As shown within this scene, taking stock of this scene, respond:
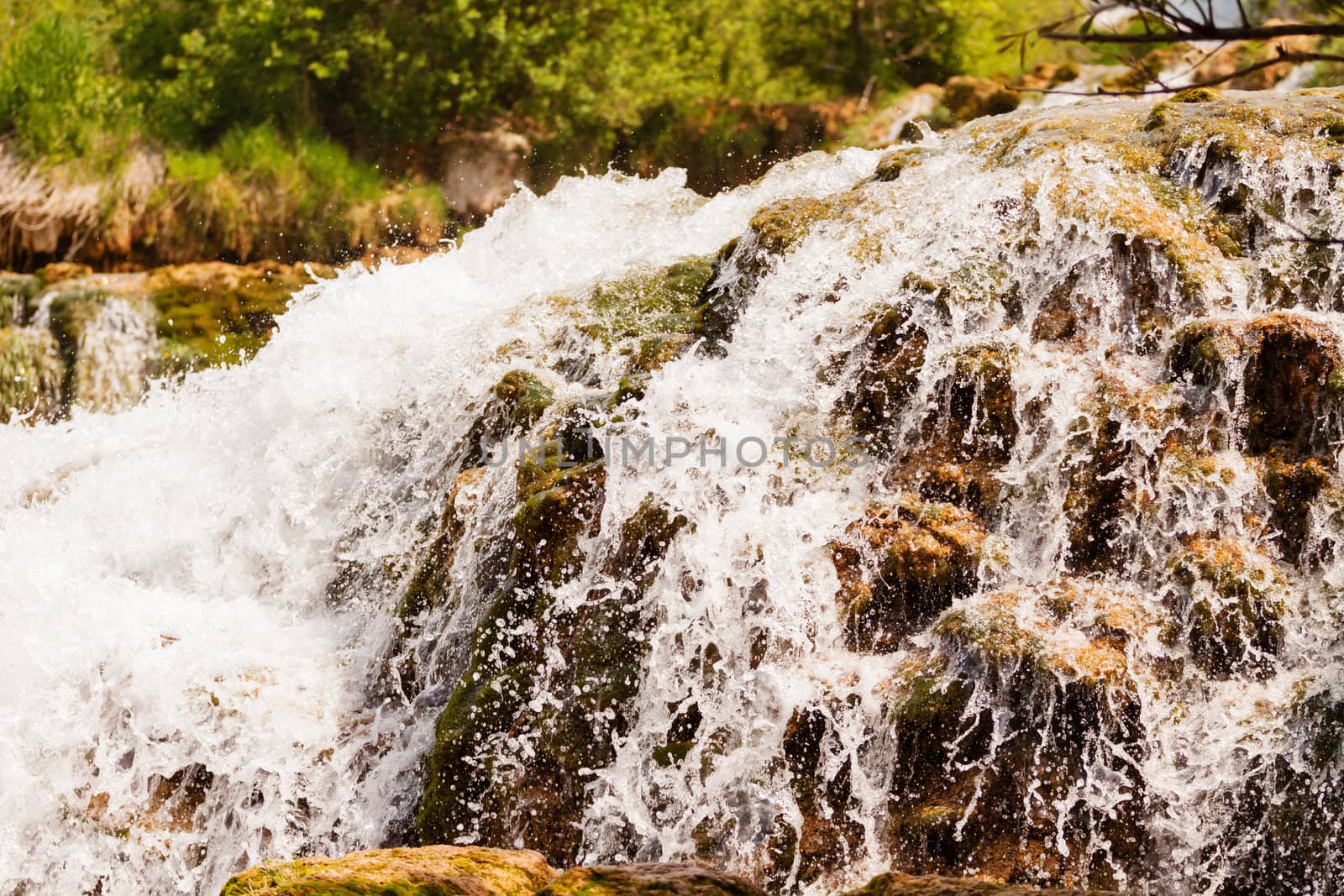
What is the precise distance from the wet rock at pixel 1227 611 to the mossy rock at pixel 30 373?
10.1 meters

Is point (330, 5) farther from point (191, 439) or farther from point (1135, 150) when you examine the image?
point (1135, 150)

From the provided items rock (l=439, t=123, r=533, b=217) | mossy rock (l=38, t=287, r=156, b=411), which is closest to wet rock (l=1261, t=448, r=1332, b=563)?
mossy rock (l=38, t=287, r=156, b=411)

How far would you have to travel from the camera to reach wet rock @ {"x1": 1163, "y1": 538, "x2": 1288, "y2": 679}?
482 cm

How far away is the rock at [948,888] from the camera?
11.0 ft

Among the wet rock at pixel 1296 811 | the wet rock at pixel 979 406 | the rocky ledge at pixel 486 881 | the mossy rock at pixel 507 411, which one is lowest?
the wet rock at pixel 1296 811

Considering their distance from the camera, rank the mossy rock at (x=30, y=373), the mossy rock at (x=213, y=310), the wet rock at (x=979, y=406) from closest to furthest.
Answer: the wet rock at (x=979, y=406)
the mossy rock at (x=30, y=373)
the mossy rock at (x=213, y=310)

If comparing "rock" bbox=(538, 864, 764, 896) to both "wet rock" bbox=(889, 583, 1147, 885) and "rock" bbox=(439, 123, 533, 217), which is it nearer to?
"wet rock" bbox=(889, 583, 1147, 885)

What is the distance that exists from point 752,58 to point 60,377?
9944 mm

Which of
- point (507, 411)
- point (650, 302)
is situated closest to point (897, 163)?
point (650, 302)

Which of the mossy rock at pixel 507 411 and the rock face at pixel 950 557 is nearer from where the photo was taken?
the rock face at pixel 950 557

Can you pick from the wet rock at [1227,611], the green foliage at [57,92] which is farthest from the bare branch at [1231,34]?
the green foliage at [57,92]

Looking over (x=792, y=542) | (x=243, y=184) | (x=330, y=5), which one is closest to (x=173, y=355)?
(x=243, y=184)

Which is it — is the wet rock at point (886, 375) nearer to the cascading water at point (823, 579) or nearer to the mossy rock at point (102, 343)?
the cascading water at point (823, 579)

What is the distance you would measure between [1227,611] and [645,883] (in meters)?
2.57
